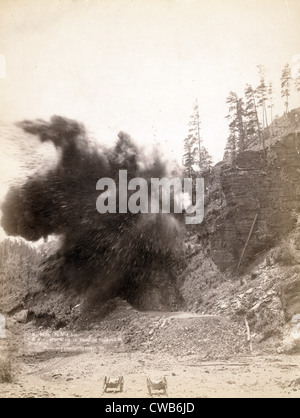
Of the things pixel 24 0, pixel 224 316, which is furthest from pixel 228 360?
pixel 24 0

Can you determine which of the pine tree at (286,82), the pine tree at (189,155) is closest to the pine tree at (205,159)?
the pine tree at (189,155)

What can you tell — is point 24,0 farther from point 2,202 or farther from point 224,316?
point 224,316

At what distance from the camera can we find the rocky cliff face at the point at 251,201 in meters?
11.0

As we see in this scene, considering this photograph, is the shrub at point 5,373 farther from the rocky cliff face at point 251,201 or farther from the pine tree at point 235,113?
the pine tree at point 235,113

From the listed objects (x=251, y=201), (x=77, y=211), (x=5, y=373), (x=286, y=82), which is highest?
(x=286, y=82)

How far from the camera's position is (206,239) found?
11641mm

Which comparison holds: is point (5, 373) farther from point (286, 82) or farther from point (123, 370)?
point (286, 82)

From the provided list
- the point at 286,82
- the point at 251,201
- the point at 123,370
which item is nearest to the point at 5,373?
the point at 123,370

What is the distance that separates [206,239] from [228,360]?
10.5ft

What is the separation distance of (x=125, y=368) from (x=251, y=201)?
17.2 ft

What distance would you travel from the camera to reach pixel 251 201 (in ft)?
37.5

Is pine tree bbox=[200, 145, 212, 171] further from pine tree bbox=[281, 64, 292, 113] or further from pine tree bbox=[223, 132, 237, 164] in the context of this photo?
pine tree bbox=[281, 64, 292, 113]

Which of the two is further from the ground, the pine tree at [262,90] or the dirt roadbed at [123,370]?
the pine tree at [262,90]

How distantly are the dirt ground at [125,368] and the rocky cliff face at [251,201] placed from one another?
7.50 ft
